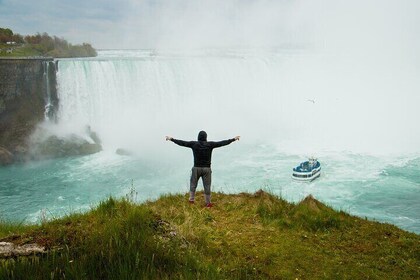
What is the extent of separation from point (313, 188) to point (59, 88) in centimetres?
2880

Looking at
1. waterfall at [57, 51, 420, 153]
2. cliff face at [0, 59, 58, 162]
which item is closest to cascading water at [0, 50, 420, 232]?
waterfall at [57, 51, 420, 153]

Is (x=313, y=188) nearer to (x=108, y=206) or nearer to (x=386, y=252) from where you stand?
(x=386, y=252)

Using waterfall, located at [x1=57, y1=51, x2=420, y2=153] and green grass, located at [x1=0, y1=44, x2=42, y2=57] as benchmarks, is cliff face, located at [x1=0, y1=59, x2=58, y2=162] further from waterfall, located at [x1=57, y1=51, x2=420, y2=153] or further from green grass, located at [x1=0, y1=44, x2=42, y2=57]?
green grass, located at [x1=0, y1=44, x2=42, y2=57]

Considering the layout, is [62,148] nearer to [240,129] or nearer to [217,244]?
[240,129]

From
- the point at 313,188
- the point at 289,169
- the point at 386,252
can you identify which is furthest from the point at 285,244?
the point at 289,169

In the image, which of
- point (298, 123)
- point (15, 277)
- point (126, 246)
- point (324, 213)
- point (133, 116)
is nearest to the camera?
point (15, 277)

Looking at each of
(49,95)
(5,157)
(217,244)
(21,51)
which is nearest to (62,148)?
(5,157)

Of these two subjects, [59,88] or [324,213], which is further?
[59,88]

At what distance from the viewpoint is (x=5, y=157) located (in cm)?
3384

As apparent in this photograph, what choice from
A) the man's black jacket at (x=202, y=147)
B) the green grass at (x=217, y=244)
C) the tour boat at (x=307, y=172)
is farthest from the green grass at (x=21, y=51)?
the green grass at (x=217, y=244)

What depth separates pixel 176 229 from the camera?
5.99 m

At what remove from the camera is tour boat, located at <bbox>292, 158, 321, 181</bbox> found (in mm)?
25875

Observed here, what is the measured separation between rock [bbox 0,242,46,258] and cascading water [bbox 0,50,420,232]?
15011mm

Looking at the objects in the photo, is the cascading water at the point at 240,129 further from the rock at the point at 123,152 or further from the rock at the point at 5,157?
the rock at the point at 5,157
